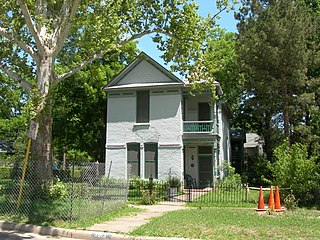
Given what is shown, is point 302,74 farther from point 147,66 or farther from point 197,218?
point 197,218

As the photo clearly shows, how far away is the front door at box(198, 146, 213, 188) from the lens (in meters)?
24.5

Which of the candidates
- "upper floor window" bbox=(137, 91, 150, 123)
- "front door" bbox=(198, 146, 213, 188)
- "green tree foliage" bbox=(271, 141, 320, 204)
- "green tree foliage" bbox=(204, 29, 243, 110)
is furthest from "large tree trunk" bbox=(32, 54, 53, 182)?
"green tree foliage" bbox=(204, 29, 243, 110)

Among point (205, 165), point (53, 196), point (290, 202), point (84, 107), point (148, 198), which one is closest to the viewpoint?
point (53, 196)

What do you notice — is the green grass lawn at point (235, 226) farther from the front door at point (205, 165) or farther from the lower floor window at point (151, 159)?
the front door at point (205, 165)

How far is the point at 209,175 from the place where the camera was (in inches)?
966

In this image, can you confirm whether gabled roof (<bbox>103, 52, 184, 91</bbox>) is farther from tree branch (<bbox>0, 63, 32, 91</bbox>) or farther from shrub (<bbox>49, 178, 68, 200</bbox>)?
shrub (<bbox>49, 178, 68, 200</bbox>)

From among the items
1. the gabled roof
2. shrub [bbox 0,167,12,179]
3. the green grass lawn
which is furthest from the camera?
the gabled roof

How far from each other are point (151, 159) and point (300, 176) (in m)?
A: 10.9

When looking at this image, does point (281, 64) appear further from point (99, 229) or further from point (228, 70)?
point (99, 229)

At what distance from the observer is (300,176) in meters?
14.8

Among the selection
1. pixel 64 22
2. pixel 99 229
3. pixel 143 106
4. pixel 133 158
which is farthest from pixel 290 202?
pixel 143 106

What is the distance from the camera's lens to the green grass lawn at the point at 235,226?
8.85 meters

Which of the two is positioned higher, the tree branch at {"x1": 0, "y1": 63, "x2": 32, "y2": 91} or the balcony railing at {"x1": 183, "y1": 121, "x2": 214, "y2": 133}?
the tree branch at {"x1": 0, "y1": 63, "x2": 32, "y2": 91}

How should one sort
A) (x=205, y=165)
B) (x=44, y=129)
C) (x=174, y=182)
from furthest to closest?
(x=205, y=165) → (x=174, y=182) → (x=44, y=129)
